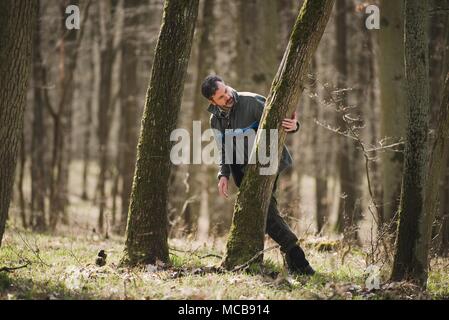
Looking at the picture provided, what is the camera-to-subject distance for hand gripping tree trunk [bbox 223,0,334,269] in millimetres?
6523

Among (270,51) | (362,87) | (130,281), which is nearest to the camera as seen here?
(130,281)

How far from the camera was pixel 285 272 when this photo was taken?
6.88 metres

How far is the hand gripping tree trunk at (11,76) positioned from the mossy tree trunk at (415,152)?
4.19 metres

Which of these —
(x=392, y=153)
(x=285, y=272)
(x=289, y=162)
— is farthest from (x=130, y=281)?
(x=392, y=153)

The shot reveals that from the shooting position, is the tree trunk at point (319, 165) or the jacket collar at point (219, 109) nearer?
the jacket collar at point (219, 109)

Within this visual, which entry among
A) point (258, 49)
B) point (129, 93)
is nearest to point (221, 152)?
point (258, 49)

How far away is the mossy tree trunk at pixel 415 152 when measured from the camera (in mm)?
6184

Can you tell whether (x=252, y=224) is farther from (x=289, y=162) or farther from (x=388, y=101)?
(x=388, y=101)

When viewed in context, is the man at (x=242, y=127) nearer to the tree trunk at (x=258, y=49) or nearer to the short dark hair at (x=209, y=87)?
the short dark hair at (x=209, y=87)

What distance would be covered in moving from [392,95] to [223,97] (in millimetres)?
4444

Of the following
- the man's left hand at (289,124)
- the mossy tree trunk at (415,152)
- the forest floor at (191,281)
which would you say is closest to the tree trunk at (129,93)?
the forest floor at (191,281)

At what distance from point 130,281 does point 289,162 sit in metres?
2.34

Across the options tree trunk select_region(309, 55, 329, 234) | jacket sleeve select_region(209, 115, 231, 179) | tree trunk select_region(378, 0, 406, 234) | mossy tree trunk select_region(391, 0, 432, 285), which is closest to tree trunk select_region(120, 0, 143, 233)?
tree trunk select_region(309, 55, 329, 234)
